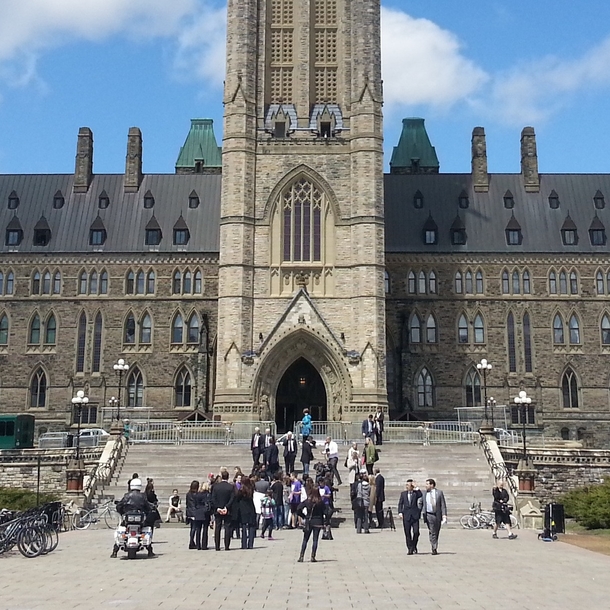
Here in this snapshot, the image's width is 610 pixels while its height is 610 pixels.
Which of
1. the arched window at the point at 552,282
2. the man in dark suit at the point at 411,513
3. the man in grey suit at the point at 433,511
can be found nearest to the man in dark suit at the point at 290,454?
the man in dark suit at the point at 411,513

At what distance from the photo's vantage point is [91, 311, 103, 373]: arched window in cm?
5853

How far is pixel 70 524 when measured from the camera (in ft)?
88.7

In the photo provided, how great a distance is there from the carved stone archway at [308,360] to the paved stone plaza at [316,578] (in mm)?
24643

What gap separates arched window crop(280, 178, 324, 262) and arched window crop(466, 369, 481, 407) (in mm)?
14742

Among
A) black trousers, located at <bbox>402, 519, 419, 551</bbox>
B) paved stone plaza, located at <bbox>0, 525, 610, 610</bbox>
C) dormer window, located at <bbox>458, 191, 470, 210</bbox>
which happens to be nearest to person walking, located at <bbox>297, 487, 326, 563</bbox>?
paved stone plaza, located at <bbox>0, 525, 610, 610</bbox>

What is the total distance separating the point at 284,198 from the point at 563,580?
3612cm

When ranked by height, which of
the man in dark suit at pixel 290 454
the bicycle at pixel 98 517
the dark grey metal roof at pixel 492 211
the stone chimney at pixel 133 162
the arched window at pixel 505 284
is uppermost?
the stone chimney at pixel 133 162

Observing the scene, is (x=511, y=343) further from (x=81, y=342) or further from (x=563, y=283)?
(x=81, y=342)

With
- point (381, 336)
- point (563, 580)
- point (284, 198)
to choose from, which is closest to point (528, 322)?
point (381, 336)

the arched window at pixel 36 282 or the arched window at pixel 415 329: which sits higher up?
the arched window at pixel 36 282

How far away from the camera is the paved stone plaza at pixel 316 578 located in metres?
13.7

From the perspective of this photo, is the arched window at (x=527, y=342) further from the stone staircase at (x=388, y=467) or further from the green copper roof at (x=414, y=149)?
the green copper roof at (x=414, y=149)

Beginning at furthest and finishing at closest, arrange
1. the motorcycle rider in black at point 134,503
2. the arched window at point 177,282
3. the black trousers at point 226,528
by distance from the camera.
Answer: the arched window at point 177,282
the black trousers at point 226,528
the motorcycle rider in black at point 134,503

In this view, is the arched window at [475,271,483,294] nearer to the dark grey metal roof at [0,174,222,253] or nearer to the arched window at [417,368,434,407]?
the arched window at [417,368,434,407]
